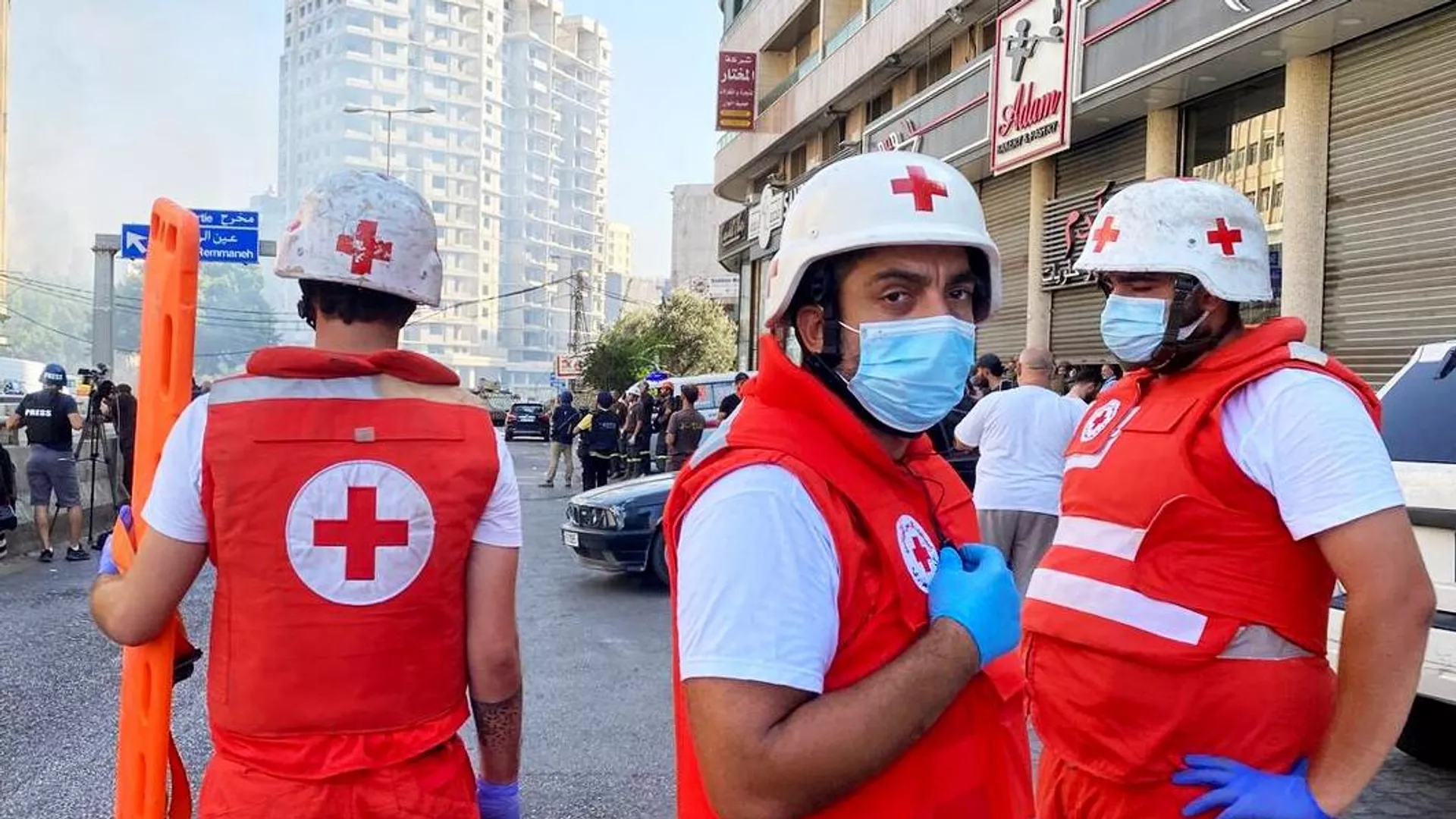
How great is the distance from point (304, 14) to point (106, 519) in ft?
487

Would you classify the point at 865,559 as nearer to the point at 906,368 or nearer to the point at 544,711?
the point at 906,368

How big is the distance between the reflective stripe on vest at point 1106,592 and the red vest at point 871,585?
61 centimetres

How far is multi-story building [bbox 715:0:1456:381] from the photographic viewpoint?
9.75 metres

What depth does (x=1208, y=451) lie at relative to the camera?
2156 millimetres

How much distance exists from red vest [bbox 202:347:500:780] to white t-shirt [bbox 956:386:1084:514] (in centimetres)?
496

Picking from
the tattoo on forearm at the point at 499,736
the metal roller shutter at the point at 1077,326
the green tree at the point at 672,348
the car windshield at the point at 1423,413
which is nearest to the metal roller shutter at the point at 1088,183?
the metal roller shutter at the point at 1077,326

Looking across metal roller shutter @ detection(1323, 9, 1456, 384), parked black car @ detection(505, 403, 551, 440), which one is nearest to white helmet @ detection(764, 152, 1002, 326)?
metal roller shutter @ detection(1323, 9, 1456, 384)

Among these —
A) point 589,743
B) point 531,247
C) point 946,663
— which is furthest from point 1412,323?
point 531,247

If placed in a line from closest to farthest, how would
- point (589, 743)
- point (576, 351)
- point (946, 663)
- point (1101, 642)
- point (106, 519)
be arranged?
point (946, 663)
point (1101, 642)
point (589, 743)
point (106, 519)
point (576, 351)

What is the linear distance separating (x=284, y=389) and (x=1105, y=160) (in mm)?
14752

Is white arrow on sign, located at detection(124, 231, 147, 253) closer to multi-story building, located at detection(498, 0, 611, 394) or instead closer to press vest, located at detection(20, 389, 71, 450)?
press vest, located at detection(20, 389, 71, 450)

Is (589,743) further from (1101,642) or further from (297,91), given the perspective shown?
(297,91)

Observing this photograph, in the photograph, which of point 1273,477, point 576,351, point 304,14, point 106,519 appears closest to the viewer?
point 1273,477

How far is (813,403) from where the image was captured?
160cm
